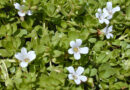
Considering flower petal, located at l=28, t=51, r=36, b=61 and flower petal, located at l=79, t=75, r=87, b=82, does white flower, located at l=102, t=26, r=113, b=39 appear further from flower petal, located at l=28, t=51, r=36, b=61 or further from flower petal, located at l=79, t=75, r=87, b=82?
flower petal, located at l=28, t=51, r=36, b=61

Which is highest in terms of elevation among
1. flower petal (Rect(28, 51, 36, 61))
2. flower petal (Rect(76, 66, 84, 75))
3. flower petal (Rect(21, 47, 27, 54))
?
flower petal (Rect(21, 47, 27, 54))

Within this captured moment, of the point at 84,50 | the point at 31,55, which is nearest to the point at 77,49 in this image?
the point at 84,50

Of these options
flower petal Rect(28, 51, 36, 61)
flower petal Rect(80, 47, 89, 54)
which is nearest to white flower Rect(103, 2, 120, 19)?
flower petal Rect(80, 47, 89, 54)

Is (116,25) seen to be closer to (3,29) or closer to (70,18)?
(70,18)

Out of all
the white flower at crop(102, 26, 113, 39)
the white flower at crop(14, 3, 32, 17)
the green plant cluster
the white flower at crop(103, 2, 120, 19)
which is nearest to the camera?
the green plant cluster

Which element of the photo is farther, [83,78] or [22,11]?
[22,11]

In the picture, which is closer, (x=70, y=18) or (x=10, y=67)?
(x=10, y=67)

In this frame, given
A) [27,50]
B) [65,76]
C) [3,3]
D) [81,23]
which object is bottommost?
[65,76]

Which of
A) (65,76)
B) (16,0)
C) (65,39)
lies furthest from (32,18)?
(65,76)

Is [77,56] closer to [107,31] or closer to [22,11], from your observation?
[107,31]
